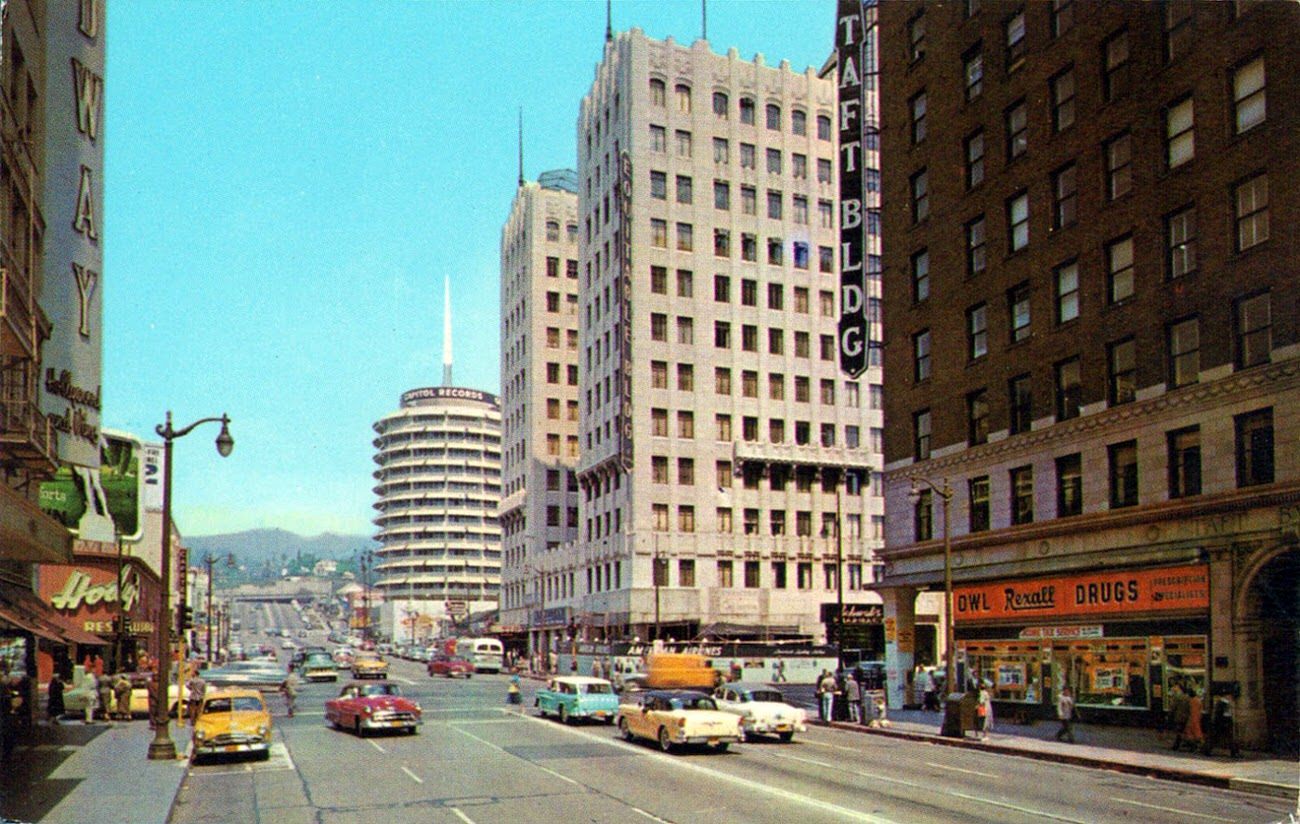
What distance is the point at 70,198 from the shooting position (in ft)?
91.9

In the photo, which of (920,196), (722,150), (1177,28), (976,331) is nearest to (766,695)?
(976,331)

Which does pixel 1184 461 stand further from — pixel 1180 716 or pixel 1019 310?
pixel 1019 310

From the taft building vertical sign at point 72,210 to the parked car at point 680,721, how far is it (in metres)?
15.4

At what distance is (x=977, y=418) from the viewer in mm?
42094

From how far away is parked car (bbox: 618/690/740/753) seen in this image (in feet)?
92.4

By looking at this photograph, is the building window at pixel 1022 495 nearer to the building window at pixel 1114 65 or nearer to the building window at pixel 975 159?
the building window at pixel 975 159

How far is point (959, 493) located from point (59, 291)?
29.3 meters

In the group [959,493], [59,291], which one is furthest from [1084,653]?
[59,291]

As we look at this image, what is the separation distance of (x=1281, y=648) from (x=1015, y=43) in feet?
70.4

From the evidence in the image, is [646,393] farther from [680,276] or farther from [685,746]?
[685,746]

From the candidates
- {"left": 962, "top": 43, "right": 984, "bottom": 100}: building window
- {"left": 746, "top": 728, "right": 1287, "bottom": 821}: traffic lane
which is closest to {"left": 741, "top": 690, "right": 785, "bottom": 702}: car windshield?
{"left": 746, "top": 728, "right": 1287, "bottom": 821}: traffic lane

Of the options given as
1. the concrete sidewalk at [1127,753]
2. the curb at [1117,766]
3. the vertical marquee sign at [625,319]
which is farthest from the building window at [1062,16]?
the vertical marquee sign at [625,319]

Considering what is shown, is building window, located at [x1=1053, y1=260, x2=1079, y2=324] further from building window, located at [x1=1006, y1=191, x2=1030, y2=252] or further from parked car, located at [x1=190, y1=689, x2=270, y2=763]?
parked car, located at [x1=190, y1=689, x2=270, y2=763]

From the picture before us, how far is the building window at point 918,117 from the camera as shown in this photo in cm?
4623
